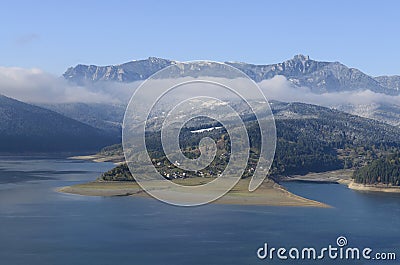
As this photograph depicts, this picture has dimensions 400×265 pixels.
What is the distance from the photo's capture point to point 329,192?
110 metres

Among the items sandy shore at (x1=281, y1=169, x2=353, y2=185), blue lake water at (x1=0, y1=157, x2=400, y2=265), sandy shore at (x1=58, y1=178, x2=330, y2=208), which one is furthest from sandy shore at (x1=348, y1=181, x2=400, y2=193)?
blue lake water at (x1=0, y1=157, x2=400, y2=265)

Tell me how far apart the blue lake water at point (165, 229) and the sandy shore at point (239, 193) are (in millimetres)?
4039

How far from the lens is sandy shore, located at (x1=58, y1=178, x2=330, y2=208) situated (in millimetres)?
88375

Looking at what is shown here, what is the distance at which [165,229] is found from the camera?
6494 centimetres

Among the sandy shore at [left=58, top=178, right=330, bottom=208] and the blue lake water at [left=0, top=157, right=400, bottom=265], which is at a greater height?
the sandy shore at [left=58, top=178, right=330, bottom=208]

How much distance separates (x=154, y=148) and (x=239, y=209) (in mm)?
103765

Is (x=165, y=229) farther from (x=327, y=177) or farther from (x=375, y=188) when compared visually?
(x=327, y=177)

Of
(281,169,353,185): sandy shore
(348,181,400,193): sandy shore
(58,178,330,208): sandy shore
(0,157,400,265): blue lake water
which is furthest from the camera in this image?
(281,169,353,185): sandy shore

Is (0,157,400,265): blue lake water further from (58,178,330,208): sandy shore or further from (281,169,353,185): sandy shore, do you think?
(281,169,353,185): sandy shore

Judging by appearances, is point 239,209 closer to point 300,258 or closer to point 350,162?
point 300,258

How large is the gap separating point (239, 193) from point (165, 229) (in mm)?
31815

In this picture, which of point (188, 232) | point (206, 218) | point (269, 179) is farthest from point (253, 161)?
point (188, 232)

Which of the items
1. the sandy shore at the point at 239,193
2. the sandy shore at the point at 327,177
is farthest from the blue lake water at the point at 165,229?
the sandy shore at the point at 327,177

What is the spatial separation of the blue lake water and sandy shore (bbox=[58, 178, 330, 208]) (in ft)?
13.3
